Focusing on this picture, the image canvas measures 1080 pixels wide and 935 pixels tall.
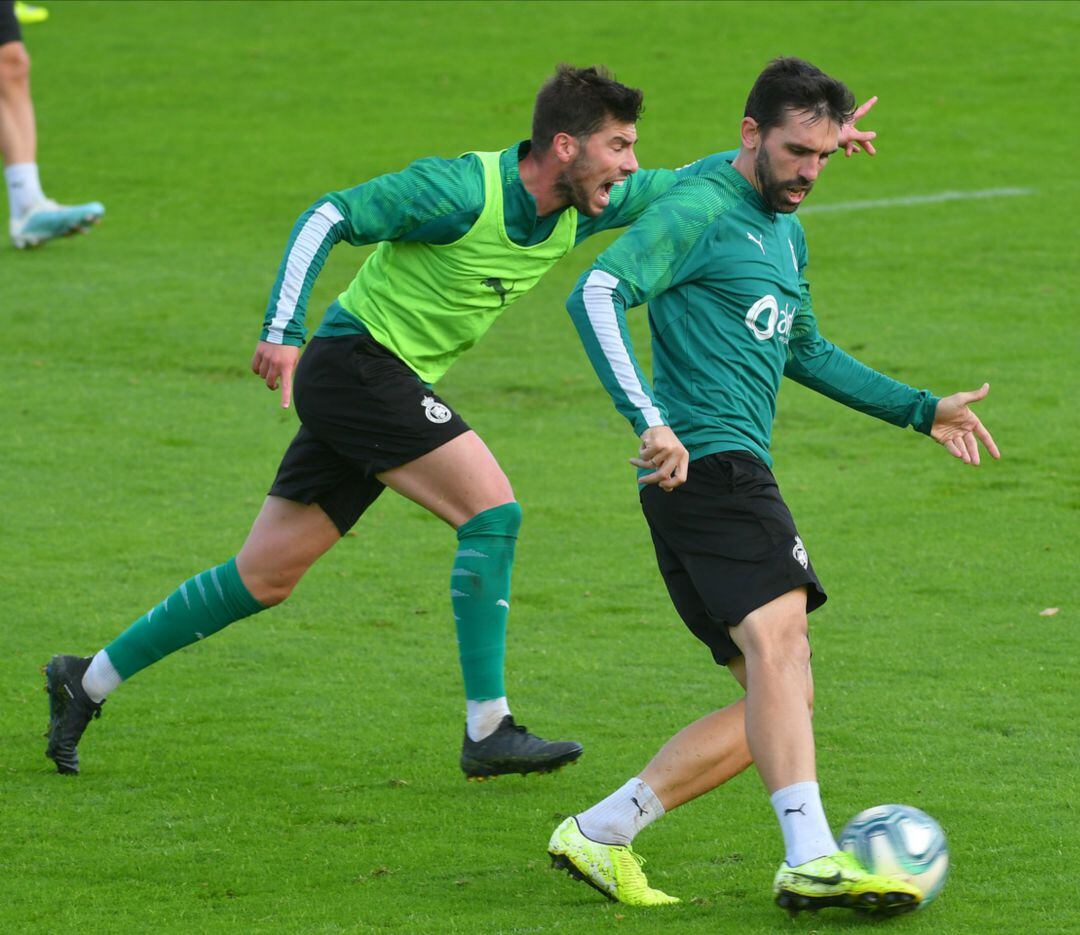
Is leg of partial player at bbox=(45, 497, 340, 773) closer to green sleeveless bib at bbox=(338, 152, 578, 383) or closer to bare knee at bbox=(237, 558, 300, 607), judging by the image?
bare knee at bbox=(237, 558, 300, 607)

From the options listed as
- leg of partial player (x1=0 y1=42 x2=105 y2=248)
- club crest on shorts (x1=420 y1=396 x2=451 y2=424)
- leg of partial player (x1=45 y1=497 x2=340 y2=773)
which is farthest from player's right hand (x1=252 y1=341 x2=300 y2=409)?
leg of partial player (x1=0 y1=42 x2=105 y2=248)

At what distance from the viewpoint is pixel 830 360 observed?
Result: 486cm

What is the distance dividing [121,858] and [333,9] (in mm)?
19733

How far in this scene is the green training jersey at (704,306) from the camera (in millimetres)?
4301

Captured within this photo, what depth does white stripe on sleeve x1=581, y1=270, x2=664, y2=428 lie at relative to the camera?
13.9 ft

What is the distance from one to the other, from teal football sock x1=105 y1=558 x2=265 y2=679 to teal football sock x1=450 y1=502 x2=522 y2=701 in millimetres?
695

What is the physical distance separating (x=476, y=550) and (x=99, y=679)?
1266mm

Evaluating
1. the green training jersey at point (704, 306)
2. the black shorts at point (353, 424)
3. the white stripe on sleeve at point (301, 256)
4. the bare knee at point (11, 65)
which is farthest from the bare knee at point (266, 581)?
the bare knee at point (11, 65)

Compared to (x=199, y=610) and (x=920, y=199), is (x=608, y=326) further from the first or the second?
(x=920, y=199)

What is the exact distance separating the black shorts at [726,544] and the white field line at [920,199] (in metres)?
11.1

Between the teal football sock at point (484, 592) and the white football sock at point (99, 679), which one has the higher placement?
the teal football sock at point (484, 592)

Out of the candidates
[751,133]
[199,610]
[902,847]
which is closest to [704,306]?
[751,133]

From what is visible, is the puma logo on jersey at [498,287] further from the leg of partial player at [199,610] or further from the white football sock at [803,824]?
the white football sock at [803,824]

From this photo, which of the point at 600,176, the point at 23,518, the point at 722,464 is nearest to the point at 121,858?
the point at 722,464
